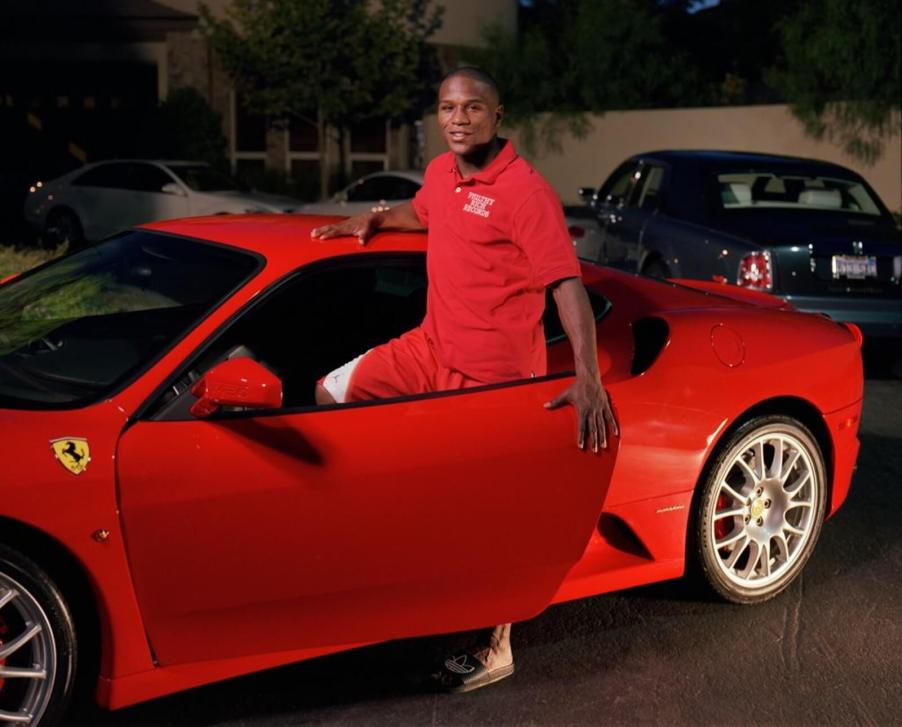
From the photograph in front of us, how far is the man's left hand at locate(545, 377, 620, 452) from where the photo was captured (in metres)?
4.29

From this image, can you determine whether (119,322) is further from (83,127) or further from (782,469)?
(83,127)

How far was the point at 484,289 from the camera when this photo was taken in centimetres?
440

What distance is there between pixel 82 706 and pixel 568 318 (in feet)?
5.96

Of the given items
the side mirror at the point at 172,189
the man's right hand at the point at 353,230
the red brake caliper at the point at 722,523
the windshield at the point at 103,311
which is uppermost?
the man's right hand at the point at 353,230

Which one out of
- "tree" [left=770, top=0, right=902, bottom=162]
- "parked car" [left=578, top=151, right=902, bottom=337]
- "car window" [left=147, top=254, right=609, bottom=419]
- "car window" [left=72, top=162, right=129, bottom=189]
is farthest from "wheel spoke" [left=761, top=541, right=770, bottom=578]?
"tree" [left=770, top=0, right=902, bottom=162]

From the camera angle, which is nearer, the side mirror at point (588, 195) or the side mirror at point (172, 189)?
the side mirror at point (588, 195)

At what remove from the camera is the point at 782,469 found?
5.39 m

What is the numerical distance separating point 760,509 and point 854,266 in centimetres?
517

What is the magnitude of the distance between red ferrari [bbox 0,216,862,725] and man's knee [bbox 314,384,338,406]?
0.71 ft

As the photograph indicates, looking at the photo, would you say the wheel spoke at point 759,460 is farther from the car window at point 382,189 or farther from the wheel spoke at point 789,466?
the car window at point 382,189

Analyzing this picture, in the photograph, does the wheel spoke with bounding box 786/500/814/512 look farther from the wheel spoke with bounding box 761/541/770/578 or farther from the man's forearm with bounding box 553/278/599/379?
the man's forearm with bounding box 553/278/599/379

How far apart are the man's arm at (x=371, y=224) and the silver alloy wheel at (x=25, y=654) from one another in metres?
1.46

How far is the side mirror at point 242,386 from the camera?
145 inches

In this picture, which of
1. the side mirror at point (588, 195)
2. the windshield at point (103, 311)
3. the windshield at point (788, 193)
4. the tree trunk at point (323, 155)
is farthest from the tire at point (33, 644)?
the tree trunk at point (323, 155)
